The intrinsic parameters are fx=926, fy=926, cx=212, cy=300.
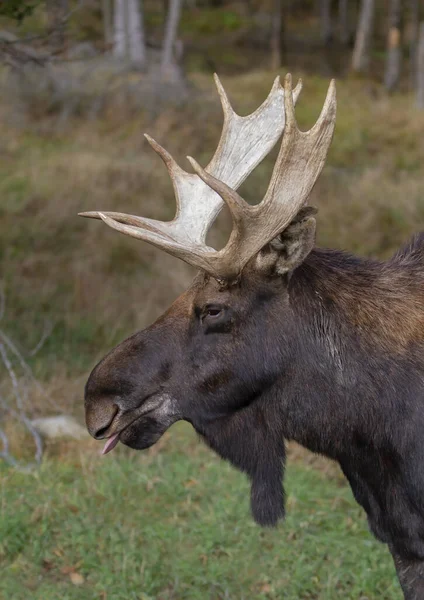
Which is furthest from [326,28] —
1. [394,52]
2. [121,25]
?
[121,25]

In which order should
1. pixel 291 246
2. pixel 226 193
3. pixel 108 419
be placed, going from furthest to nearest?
pixel 108 419
pixel 291 246
pixel 226 193

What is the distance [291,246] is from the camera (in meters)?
3.51

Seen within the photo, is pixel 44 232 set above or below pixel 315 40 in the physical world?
above

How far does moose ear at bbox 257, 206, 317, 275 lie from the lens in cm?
345

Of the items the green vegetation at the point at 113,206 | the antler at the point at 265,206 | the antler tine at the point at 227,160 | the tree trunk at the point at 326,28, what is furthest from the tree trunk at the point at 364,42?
the antler at the point at 265,206

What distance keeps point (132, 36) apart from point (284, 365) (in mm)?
13335

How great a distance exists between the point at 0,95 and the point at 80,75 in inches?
57.3

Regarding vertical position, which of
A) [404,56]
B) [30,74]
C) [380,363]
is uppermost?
[380,363]

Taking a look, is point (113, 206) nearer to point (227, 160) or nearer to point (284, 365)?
point (227, 160)

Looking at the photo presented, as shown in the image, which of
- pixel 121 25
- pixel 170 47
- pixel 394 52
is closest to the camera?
pixel 170 47

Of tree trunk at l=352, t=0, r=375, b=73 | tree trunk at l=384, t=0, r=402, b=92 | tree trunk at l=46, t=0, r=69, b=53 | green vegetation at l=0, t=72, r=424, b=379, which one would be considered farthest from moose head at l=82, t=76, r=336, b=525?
tree trunk at l=352, t=0, r=375, b=73

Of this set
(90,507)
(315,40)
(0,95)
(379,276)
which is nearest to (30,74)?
(0,95)

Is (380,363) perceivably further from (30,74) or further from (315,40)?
(315,40)

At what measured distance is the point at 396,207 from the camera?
11906 mm
